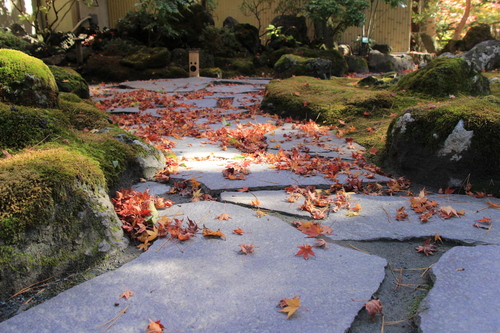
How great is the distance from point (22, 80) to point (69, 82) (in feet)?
7.44

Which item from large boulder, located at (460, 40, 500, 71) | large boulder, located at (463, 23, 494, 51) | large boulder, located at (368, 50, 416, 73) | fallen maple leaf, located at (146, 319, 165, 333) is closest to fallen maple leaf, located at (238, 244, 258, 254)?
fallen maple leaf, located at (146, 319, 165, 333)

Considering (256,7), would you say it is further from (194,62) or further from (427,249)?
(427,249)

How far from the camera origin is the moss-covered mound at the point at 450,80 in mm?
4828

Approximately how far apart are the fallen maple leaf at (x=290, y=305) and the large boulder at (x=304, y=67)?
765 cm

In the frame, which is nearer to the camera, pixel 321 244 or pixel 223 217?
pixel 321 244

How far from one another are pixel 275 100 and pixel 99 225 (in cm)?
443

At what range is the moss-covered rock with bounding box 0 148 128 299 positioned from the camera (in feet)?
4.85

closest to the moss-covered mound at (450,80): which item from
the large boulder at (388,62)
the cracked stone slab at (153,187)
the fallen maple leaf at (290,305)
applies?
the cracked stone slab at (153,187)

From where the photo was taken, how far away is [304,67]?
8.56 meters

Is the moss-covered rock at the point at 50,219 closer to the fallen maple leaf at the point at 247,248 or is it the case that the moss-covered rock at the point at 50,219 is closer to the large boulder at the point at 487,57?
the fallen maple leaf at the point at 247,248

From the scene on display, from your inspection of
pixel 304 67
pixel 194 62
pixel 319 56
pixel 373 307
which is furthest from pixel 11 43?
pixel 373 307

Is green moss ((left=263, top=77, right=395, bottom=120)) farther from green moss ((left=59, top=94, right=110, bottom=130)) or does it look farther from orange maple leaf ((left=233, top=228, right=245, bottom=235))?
orange maple leaf ((left=233, top=228, right=245, bottom=235))

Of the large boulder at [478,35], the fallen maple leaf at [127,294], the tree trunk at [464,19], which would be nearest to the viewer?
the fallen maple leaf at [127,294]

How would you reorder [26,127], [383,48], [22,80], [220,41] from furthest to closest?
[383,48]
[220,41]
[22,80]
[26,127]
